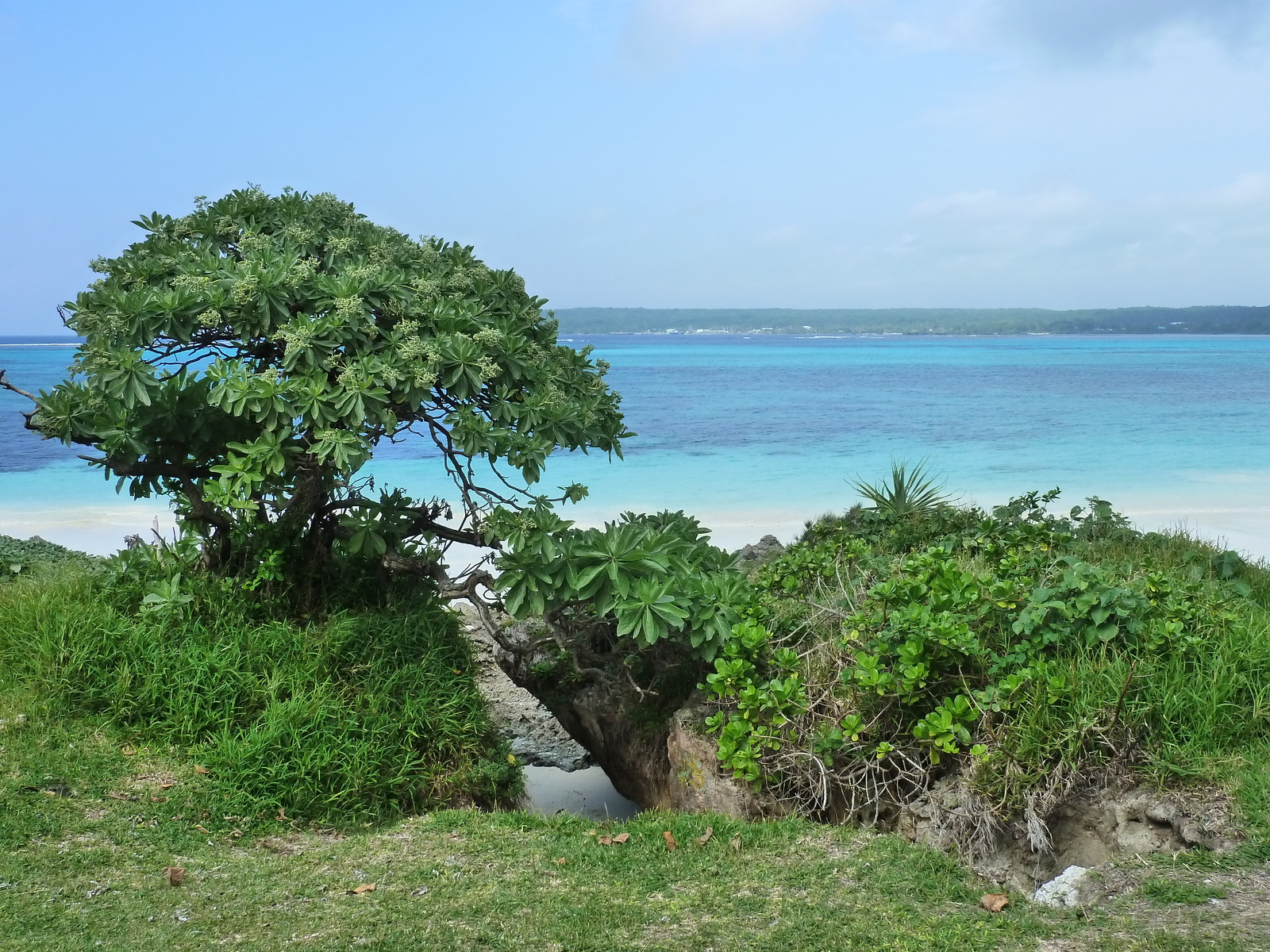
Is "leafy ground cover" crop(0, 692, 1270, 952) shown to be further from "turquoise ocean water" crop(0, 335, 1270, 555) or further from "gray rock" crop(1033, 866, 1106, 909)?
"turquoise ocean water" crop(0, 335, 1270, 555)

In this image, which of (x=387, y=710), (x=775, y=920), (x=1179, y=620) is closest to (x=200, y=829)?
(x=387, y=710)

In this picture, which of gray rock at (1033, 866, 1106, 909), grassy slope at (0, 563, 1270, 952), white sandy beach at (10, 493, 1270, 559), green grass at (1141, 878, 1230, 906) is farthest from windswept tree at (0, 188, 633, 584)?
white sandy beach at (10, 493, 1270, 559)

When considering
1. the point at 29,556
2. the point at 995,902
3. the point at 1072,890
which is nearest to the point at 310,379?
the point at 995,902

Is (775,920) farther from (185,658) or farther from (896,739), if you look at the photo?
(185,658)

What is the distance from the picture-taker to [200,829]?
4.64 m

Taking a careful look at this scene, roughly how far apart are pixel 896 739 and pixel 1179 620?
1347 millimetres

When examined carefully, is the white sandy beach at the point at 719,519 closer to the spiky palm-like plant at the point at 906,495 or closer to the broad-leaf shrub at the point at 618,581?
the spiky palm-like plant at the point at 906,495

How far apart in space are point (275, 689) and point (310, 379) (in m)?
1.69

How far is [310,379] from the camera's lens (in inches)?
183

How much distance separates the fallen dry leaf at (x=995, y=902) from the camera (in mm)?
3740

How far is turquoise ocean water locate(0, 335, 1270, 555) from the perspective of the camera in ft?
53.3

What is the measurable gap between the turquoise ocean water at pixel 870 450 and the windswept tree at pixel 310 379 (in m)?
5.51

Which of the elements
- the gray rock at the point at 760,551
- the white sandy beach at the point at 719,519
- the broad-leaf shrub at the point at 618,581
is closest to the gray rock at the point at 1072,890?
the broad-leaf shrub at the point at 618,581

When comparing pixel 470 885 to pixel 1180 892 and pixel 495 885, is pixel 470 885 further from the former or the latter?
pixel 1180 892
